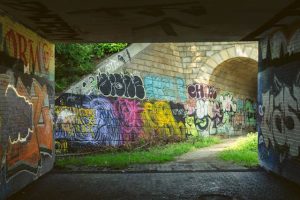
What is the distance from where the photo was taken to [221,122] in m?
21.6

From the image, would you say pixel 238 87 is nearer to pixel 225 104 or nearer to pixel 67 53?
pixel 225 104

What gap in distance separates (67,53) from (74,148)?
12.0ft

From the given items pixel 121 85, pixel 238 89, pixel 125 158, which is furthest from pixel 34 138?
pixel 238 89

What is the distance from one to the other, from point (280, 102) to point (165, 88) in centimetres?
890

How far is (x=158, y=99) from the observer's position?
17453 millimetres

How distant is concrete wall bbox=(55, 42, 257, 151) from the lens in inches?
566

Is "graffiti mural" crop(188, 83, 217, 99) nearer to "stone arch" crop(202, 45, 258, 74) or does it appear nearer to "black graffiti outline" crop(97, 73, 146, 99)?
"stone arch" crop(202, 45, 258, 74)

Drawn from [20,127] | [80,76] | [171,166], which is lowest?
[171,166]

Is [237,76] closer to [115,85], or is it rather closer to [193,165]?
[115,85]

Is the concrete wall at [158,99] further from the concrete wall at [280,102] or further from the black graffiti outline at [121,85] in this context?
the concrete wall at [280,102]

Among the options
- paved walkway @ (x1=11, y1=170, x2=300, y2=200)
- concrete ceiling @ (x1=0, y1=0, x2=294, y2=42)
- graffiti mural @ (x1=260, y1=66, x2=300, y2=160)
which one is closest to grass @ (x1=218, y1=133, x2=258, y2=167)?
graffiti mural @ (x1=260, y1=66, x2=300, y2=160)

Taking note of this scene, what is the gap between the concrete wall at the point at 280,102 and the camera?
28.3ft

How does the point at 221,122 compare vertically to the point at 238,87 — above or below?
below

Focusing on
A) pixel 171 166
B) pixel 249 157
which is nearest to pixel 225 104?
pixel 249 157
